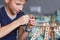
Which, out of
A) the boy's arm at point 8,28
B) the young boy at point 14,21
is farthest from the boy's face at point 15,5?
the boy's arm at point 8,28

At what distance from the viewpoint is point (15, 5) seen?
3.36 ft

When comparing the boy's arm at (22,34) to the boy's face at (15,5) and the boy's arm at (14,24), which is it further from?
the boy's face at (15,5)

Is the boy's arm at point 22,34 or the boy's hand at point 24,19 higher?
the boy's hand at point 24,19

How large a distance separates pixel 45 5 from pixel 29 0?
14 cm

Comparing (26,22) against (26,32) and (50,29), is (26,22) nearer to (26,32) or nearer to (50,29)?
(26,32)

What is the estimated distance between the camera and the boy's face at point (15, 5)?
1019 mm

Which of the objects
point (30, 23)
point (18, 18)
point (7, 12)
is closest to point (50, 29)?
point (30, 23)

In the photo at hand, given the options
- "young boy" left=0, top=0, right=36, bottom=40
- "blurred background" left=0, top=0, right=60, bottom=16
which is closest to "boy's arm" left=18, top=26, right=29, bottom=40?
"young boy" left=0, top=0, right=36, bottom=40

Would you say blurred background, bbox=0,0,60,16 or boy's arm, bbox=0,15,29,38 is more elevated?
blurred background, bbox=0,0,60,16

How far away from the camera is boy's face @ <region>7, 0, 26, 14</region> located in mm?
1019

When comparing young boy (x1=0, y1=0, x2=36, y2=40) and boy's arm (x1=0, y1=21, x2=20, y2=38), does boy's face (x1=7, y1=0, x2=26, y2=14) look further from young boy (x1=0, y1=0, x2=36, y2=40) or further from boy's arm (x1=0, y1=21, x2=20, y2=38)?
boy's arm (x1=0, y1=21, x2=20, y2=38)

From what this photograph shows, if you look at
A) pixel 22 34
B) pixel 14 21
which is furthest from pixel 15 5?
pixel 22 34

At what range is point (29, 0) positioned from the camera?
3.37ft

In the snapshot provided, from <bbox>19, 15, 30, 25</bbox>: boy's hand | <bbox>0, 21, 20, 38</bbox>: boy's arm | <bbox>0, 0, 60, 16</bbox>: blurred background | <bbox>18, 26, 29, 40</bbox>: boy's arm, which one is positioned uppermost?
<bbox>0, 0, 60, 16</bbox>: blurred background
